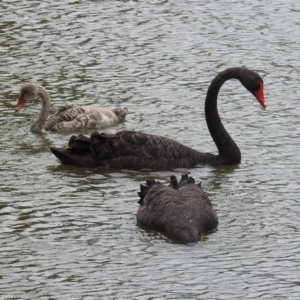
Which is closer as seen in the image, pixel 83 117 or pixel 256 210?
pixel 256 210

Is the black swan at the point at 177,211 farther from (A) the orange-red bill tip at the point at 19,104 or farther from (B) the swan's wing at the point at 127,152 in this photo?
(A) the orange-red bill tip at the point at 19,104

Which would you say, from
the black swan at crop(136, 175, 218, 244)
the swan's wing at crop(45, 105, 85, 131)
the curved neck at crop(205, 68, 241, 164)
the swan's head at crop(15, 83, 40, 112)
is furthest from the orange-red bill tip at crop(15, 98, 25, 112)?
the black swan at crop(136, 175, 218, 244)

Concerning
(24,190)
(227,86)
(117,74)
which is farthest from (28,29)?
(24,190)

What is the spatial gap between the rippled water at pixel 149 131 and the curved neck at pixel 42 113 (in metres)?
0.14

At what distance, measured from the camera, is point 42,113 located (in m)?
11.9

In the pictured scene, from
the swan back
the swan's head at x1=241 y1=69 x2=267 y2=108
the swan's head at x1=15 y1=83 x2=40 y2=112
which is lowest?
the swan back

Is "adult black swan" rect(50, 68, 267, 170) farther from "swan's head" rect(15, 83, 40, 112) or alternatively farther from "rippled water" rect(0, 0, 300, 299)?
"swan's head" rect(15, 83, 40, 112)

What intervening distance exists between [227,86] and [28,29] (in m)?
3.60

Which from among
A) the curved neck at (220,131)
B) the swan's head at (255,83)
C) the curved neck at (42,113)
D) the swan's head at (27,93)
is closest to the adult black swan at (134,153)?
the curved neck at (220,131)

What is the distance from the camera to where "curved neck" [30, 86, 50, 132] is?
38.6 feet

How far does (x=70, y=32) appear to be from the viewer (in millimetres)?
15703

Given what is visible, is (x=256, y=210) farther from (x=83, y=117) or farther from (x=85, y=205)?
(x=83, y=117)

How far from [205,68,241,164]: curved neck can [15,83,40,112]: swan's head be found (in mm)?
2101

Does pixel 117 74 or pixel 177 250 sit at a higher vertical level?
pixel 177 250
